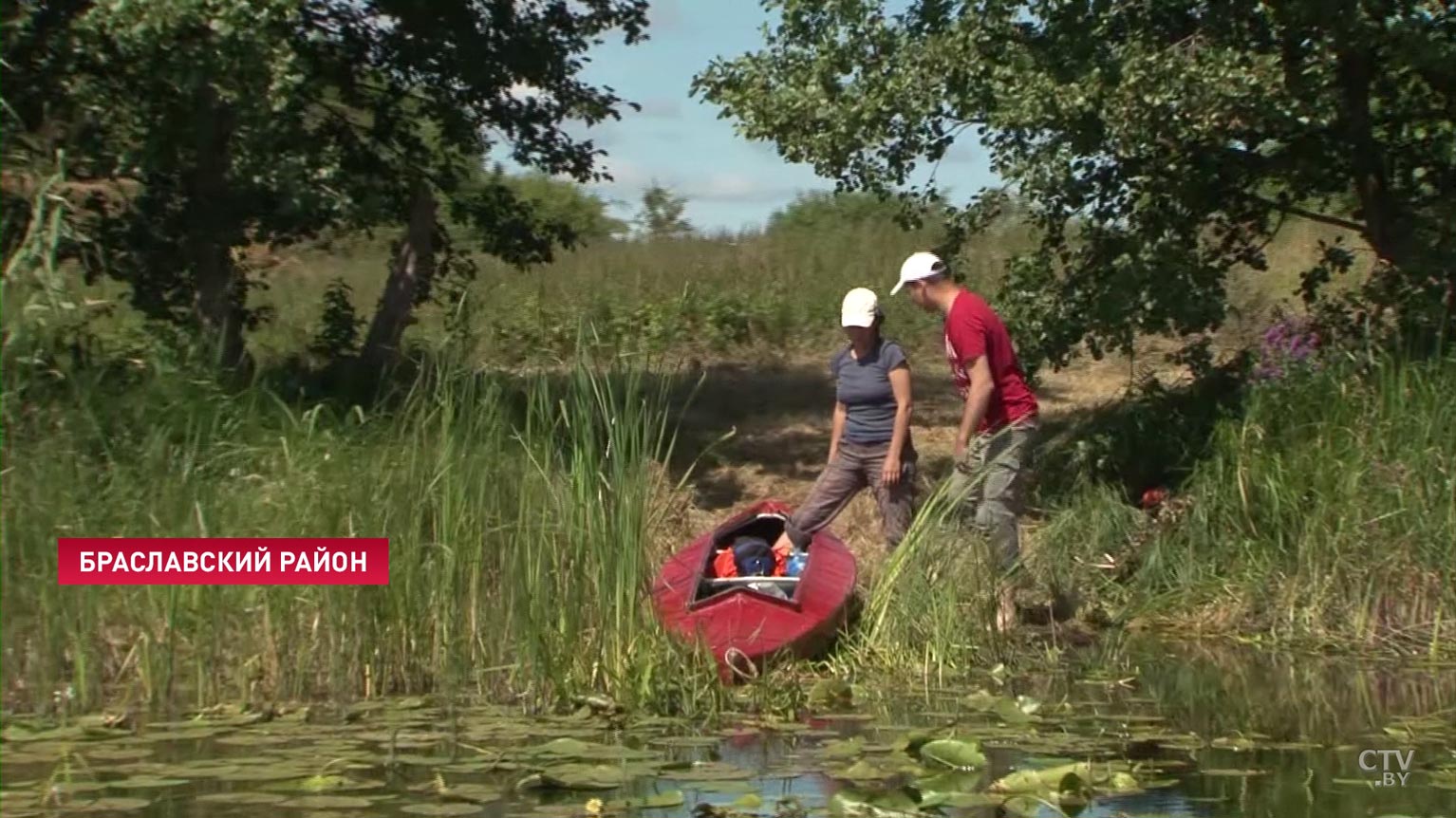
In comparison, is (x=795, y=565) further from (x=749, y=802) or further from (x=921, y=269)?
(x=749, y=802)

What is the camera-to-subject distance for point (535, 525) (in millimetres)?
8953

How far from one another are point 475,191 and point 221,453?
265 inches

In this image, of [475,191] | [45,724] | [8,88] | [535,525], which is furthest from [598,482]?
[475,191]

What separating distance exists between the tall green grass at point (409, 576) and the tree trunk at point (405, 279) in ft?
18.8

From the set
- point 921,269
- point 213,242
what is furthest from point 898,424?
point 213,242

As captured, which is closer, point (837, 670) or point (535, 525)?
point (535, 525)

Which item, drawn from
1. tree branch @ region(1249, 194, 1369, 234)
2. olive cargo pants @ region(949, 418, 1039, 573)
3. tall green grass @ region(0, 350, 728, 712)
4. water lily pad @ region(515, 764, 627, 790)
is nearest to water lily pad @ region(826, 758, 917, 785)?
water lily pad @ region(515, 764, 627, 790)

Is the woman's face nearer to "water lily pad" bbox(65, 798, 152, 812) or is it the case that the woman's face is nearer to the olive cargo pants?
the olive cargo pants

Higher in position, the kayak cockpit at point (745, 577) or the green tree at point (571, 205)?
the green tree at point (571, 205)

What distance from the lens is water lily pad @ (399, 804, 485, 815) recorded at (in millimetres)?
6789

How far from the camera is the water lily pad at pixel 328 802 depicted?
6.90 meters

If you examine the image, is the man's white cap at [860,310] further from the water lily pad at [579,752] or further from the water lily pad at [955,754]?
the water lily pad at [955,754]

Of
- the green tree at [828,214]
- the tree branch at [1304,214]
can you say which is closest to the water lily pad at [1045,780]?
the tree branch at [1304,214]

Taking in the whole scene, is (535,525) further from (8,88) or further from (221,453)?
(8,88)
